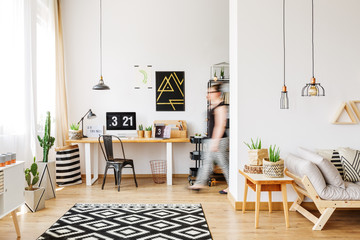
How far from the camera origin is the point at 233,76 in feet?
13.5

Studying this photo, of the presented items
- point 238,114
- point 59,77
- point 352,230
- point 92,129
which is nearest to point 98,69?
point 59,77

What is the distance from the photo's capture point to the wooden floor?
3.06m

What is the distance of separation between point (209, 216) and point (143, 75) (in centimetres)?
317

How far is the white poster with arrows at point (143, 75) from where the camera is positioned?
19.0 ft

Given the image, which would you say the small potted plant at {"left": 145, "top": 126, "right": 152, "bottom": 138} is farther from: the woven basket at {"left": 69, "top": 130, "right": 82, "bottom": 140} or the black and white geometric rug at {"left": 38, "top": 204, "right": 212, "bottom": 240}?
the black and white geometric rug at {"left": 38, "top": 204, "right": 212, "bottom": 240}

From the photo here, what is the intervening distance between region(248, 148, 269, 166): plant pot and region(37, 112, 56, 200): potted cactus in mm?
2722

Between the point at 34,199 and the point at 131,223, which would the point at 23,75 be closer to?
the point at 34,199

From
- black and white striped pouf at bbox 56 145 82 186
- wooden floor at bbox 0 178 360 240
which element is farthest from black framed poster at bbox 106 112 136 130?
wooden floor at bbox 0 178 360 240

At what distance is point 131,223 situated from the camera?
3338mm

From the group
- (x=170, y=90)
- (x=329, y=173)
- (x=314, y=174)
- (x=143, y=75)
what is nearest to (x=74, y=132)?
(x=143, y=75)

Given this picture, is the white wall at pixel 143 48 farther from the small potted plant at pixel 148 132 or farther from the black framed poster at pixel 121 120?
the small potted plant at pixel 148 132

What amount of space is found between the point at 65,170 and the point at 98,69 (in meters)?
1.99

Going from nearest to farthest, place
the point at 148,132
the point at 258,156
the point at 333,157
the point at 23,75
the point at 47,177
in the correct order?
the point at 258,156 → the point at 333,157 → the point at 23,75 → the point at 47,177 → the point at 148,132

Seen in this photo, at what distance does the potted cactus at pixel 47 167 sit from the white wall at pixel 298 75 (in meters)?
2.59
